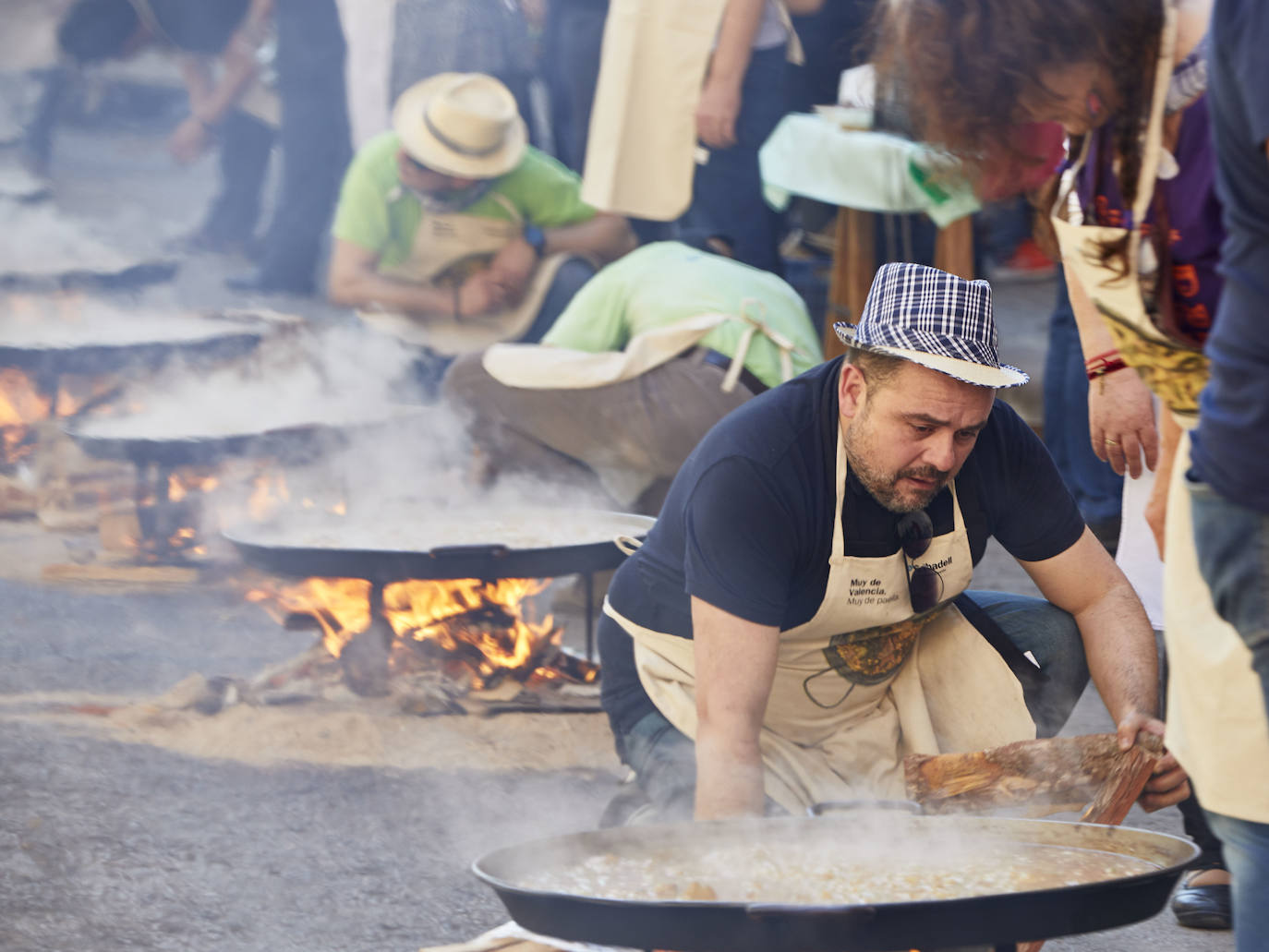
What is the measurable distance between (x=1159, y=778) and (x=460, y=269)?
4.08 metres

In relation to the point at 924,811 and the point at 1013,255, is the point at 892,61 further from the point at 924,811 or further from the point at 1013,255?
the point at 1013,255

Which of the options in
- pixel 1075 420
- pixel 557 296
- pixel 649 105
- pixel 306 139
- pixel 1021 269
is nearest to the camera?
pixel 1075 420

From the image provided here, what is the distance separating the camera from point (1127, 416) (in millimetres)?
2725

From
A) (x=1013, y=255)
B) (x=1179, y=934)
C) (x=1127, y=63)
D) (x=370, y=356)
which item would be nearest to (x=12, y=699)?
(x=370, y=356)

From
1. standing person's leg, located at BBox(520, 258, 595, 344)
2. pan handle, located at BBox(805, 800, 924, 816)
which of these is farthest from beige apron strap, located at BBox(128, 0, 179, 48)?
Result: pan handle, located at BBox(805, 800, 924, 816)

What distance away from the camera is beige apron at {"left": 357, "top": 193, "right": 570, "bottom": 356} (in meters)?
5.70

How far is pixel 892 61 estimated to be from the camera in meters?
2.08

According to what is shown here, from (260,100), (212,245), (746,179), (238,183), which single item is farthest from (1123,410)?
(212,245)

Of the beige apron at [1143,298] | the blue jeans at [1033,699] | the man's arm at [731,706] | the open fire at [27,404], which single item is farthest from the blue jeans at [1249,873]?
the open fire at [27,404]

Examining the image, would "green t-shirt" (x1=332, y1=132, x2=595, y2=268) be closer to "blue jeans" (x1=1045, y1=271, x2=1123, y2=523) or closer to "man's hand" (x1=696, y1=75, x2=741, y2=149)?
"man's hand" (x1=696, y1=75, x2=741, y2=149)

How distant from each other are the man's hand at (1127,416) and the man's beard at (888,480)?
532 millimetres

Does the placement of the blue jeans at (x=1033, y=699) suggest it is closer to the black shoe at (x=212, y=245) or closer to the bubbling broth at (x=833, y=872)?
the bubbling broth at (x=833, y=872)

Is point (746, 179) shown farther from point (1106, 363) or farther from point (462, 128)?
point (1106, 363)

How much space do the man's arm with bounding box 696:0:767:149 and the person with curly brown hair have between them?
3065 mm
